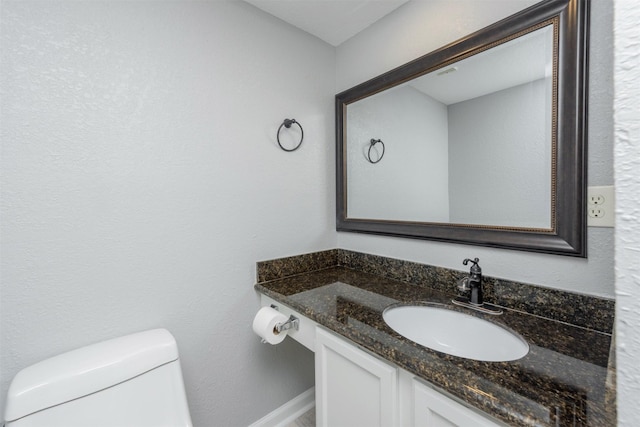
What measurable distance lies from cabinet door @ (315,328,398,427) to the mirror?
67 centimetres

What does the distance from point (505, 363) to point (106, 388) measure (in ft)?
3.98

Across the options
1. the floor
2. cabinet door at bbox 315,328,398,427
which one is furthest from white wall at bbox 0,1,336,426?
cabinet door at bbox 315,328,398,427

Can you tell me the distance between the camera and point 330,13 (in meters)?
1.44

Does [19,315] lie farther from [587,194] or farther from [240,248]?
[587,194]

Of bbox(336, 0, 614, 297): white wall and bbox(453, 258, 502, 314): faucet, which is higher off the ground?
bbox(336, 0, 614, 297): white wall

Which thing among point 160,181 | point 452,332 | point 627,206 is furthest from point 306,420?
point 627,206

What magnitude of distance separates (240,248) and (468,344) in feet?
3.51

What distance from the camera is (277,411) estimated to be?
5.01 ft

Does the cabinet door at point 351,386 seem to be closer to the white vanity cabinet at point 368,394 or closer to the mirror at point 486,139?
the white vanity cabinet at point 368,394

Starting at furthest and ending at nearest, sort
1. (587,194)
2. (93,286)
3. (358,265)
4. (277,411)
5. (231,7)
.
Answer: (358,265) → (277,411) → (231,7) → (93,286) → (587,194)

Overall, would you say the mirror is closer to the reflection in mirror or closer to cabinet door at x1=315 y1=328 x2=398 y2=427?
the reflection in mirror

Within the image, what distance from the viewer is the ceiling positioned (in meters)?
1.37

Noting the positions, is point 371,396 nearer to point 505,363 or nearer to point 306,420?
point 505,363

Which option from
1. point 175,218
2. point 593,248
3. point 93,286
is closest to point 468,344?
point 593,248
